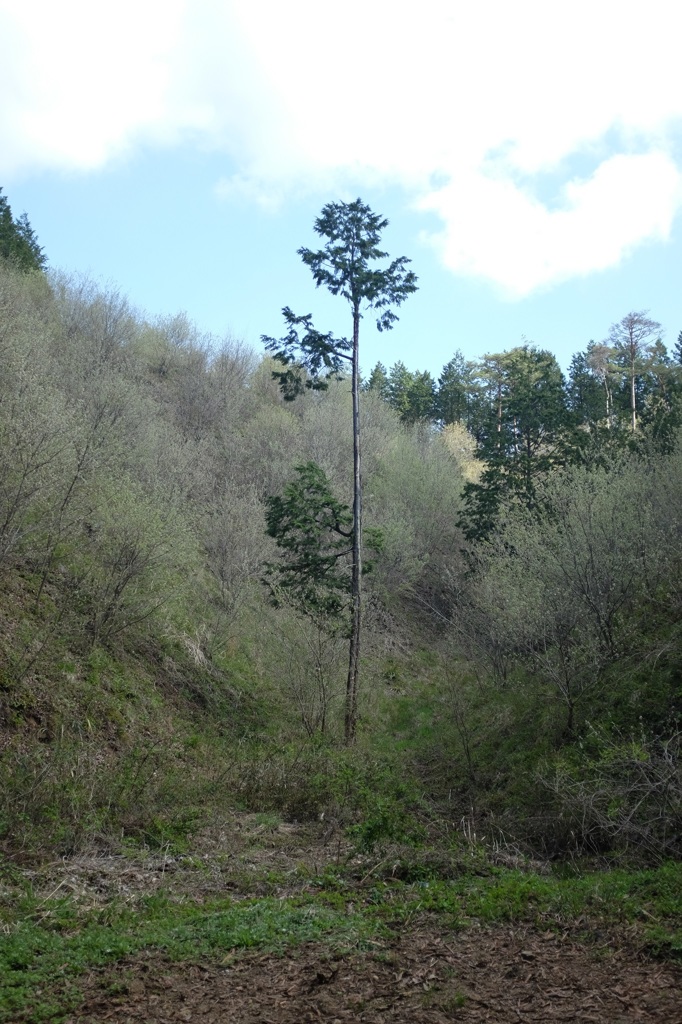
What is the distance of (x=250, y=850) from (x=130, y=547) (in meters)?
8.63

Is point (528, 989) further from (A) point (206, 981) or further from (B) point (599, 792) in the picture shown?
(B) point (599, 792)

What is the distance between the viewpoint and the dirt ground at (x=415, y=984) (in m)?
5.51

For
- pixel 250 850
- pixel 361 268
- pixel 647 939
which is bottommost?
pixel 250 850

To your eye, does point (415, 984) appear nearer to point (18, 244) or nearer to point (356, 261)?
point (356, 261)

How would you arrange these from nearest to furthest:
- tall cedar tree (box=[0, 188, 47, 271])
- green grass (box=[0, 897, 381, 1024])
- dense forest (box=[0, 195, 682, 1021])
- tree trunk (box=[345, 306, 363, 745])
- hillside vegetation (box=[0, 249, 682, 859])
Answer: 1. green grass (box=[0, 897, 381, 1024])
2. dense forest (box=[0, 195, 682, 1021])
3. hillside vegetation (box=[0, 249, 682, 859])
4. tree trunk (box=[345, 306, 363, 745])
5. tall cedar tree (box=[0, 188, 47, 271])

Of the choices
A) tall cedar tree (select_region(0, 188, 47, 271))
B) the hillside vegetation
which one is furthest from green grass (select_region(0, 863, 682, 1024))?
tall cedar tree (select_region(0, 188, 47, 271))

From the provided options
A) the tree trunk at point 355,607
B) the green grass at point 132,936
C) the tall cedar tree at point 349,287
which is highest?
the tall cedar tree at point 349,287

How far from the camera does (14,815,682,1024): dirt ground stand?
5508 millimetres

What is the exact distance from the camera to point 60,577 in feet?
58.3

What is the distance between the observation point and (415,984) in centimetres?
597

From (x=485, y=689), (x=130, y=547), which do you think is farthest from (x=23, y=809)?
(x=485, y=689)

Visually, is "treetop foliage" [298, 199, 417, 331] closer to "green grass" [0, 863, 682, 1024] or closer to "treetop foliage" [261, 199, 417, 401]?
"treetop foliage" [261, 199, 417, 401]

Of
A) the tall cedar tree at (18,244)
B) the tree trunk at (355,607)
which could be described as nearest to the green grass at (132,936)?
the tree trunk at (355,607)

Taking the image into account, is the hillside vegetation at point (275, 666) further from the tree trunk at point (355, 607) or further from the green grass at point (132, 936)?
the green grass at point (132, 936)
